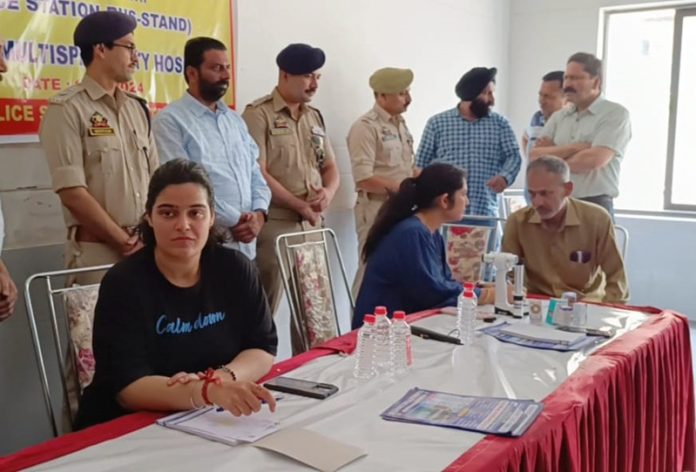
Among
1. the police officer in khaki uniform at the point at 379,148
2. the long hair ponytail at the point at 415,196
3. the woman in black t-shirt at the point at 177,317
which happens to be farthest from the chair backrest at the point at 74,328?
the police officer in khaki uniform at the point at 379,148

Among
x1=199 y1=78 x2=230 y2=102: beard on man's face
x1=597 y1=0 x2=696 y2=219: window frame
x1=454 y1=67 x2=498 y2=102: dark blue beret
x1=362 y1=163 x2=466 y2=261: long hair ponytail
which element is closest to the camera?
x1=362 y1=163 x2=466 y2=261: long hair ponytail

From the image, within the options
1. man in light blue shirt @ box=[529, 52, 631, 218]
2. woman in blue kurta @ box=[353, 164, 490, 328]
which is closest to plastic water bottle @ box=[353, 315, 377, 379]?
woman in blue kurta @ box=[353, 164, 490, 328]

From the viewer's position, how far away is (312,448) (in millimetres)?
1159

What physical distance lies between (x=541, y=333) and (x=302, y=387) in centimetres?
81

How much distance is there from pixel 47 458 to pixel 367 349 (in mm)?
761

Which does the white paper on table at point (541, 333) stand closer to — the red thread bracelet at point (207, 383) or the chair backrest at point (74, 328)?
the red thread bracelet at point (207, 383)

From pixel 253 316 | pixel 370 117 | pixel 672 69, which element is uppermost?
pixel 672 69

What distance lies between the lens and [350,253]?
409 cm

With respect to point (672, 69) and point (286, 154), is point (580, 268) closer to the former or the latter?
point (286, 154)

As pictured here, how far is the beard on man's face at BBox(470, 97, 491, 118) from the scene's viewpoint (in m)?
3.95

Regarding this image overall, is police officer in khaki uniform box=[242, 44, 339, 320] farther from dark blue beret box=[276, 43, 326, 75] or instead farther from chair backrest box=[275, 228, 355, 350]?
chair backrest box=[275, 228, 355, 350]

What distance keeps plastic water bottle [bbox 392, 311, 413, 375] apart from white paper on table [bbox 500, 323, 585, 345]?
0.41 meters

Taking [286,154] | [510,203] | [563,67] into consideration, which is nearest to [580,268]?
[286,154]

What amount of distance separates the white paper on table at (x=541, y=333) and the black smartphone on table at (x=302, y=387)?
0.69 m
